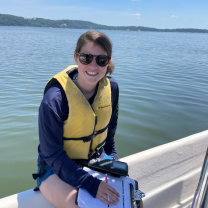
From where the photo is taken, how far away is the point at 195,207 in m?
0.97

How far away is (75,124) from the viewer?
60.7 inches

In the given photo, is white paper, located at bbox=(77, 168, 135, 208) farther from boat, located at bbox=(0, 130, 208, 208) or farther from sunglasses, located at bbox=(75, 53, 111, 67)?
sunglasses, located at bbox=(75, 53, 111, 67)

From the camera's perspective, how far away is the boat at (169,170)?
2.03 m

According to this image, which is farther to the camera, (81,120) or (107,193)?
(81,120)

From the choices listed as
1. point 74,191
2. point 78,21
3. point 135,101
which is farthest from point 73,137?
point 78,21

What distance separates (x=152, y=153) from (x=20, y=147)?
2195 mm

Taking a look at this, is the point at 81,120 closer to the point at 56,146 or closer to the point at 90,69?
the point at 56,146

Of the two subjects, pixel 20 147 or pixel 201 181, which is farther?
pixel 20 147

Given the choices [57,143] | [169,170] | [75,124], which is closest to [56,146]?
[57,143]

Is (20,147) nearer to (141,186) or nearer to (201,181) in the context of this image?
(141,186)

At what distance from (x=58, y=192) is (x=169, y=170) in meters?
1.25

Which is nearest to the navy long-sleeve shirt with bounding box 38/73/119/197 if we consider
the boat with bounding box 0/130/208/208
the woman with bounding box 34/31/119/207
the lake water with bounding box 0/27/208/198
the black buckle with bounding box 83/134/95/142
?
the woman with bounding box 34/31/119/207

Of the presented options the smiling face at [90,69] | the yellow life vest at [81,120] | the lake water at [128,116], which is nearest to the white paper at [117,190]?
the yellow life vest at [81,120]

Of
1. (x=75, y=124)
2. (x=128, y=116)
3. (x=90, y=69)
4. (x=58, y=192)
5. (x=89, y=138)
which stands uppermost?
(x=90, y=69)
